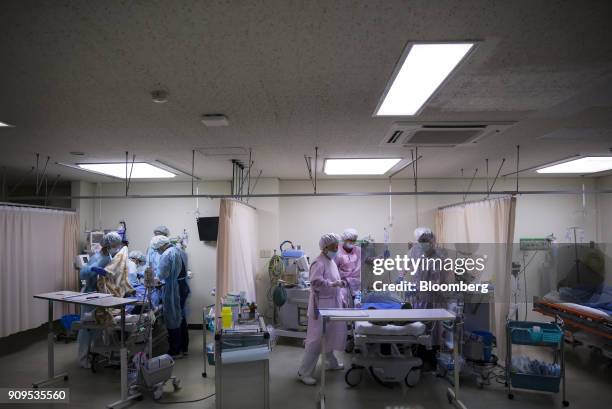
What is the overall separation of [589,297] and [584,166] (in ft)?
6.09

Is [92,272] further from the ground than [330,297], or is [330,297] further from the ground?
[92,272]

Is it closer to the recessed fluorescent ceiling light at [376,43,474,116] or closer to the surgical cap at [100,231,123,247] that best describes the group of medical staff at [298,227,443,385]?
the recessed fluorescent ceiling light at [376,43,474,116]

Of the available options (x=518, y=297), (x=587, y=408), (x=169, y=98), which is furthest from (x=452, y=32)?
(x=518, y=297)

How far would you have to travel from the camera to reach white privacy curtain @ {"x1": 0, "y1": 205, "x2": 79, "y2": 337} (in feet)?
14.7

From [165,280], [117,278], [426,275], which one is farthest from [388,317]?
[117,278]

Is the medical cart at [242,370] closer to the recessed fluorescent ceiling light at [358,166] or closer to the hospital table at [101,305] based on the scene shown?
the hospital table at [101,305]

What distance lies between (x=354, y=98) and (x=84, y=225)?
5.78 metres

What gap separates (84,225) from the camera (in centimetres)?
623

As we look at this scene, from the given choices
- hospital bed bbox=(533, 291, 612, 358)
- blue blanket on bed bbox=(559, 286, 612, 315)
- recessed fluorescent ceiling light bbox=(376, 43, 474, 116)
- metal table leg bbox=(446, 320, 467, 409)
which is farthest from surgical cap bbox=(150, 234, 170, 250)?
blue blanket on bed bbox=(559, 286, 612, 315)

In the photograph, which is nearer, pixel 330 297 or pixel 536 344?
pixel 536 344

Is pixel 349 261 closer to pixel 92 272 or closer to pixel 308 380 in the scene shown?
pixel 308 380

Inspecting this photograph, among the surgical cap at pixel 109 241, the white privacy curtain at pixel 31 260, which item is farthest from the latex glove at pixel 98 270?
Answer: the white privacy curtain at pixel 31 260

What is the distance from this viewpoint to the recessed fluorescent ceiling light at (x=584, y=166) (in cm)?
457

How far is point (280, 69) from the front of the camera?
2.00m
